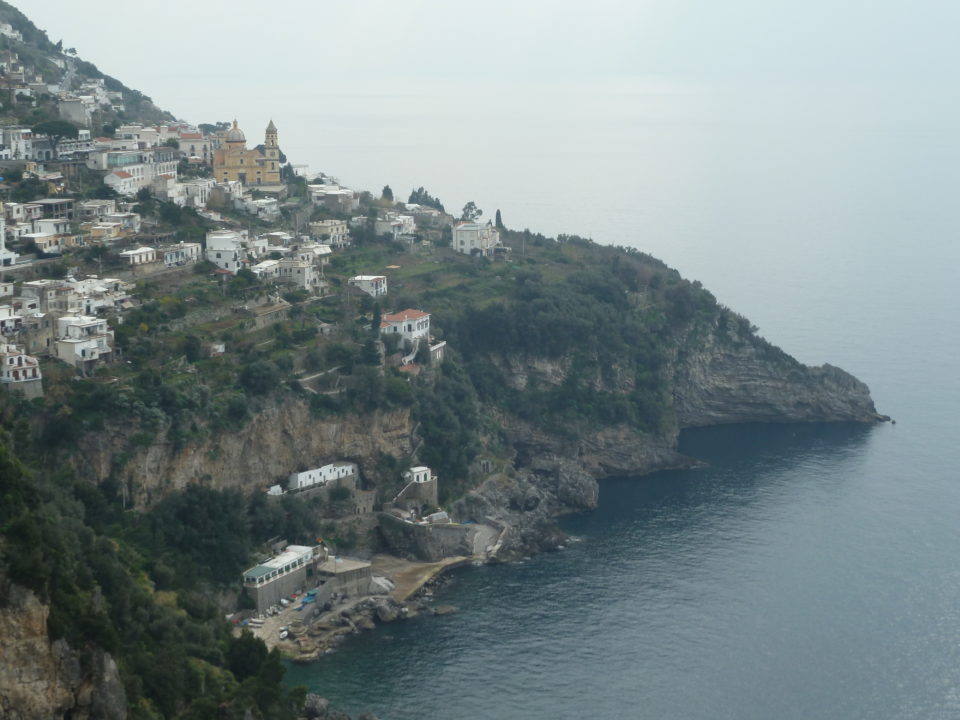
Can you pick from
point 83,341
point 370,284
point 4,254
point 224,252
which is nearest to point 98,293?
point 83,341

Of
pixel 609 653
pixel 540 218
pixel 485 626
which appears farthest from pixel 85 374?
pixel 540 218

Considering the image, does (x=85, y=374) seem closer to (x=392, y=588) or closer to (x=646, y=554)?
(x=392, y=588)

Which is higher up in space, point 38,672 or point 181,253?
point 181,253

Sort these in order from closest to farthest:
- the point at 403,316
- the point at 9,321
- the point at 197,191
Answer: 1. the point at 9,321
2. the point at 403,316
3. the point at 197,191

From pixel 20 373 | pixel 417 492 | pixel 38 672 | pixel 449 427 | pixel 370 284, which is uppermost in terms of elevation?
pixel 370 284

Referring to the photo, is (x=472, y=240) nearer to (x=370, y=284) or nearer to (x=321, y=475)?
(x=370, y=284)

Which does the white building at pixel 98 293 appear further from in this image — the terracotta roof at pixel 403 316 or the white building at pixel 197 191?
the white building at pixel 197 191
